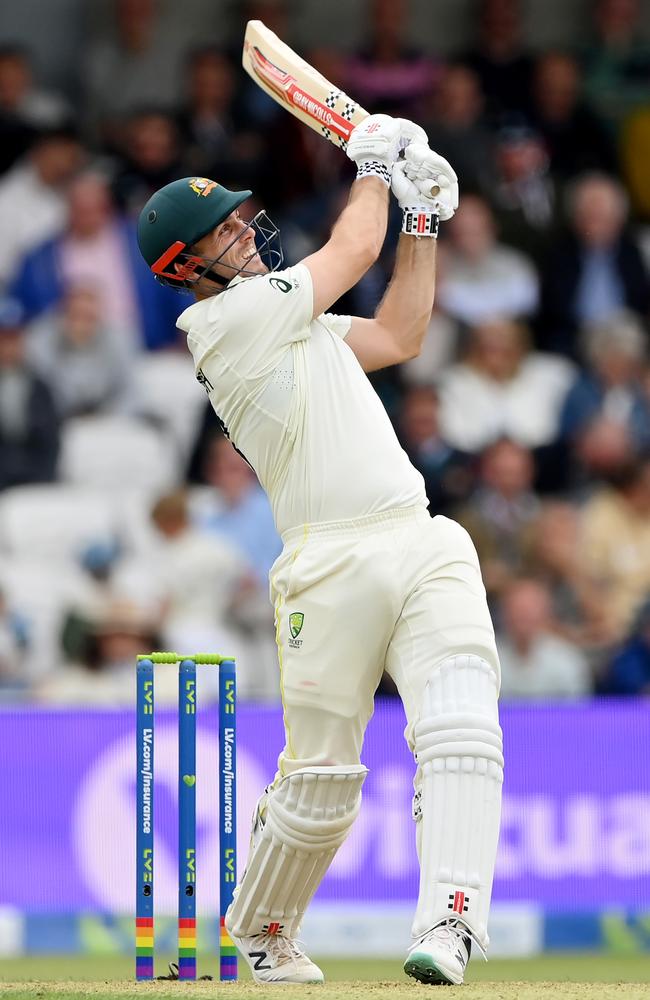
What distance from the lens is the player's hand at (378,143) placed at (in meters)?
4.94

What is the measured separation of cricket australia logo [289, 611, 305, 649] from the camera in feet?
15.5

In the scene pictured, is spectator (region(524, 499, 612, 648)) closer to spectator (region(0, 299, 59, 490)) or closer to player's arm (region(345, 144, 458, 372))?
spectator (region(0, 299, 59, 490))

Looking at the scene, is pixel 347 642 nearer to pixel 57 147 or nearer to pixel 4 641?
pixel 4 641

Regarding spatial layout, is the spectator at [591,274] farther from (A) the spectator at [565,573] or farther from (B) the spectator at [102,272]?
(B) the spectator at [102,272]

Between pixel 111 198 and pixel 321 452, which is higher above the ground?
pixel 111 198

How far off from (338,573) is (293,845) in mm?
721

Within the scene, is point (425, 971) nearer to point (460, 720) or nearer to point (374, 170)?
point (460, 720)

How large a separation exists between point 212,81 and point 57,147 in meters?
0.99

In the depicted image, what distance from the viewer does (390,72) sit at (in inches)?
441

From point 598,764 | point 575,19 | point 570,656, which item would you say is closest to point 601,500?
point 570,656

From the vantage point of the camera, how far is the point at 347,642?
4.66 metres

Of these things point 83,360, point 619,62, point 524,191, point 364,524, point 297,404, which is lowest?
point 364,524

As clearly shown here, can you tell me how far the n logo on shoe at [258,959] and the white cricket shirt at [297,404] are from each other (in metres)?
1.14

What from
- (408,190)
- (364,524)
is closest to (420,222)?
(408,190)
